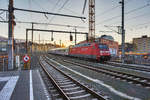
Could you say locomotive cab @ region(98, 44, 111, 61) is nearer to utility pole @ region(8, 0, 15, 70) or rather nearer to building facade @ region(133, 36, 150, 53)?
utility pole @ region(8, 0, 15, 70)

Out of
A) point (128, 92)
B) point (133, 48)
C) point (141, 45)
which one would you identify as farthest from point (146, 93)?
point (141, 45)

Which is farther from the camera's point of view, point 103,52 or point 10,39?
point 103,52

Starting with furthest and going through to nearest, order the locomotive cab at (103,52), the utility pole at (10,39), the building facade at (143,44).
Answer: the building facade at (143,44) < the locomotive cab at (103,52) < the utility pole at (10,39)

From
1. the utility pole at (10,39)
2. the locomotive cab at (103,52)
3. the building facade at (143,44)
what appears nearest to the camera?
the utility pole at (10,39)

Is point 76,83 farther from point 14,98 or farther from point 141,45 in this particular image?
point 141,45

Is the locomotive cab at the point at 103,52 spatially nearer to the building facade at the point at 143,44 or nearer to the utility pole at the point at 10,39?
the utility pole at the point at 10,39

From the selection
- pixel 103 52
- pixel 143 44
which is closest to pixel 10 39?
pixel 103 52

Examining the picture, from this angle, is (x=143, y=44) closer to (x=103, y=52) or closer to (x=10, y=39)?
(x=103, y=52)

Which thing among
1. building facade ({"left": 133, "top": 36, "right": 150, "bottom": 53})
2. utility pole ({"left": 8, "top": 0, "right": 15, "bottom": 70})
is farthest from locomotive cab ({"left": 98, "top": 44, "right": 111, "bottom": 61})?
building facade ({"left": 133, "top": 36, "right": 150, "bottom": 53})

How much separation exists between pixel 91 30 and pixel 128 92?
27.0 metres

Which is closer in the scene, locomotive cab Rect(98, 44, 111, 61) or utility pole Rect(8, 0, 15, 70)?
utility pole Rect(8, 0, 15, 70)

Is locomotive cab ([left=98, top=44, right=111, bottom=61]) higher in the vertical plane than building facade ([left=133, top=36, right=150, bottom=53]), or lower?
lower

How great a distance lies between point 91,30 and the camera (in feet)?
102

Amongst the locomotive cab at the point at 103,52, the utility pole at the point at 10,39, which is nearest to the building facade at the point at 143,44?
the locomotive cab at the point at 103,52
